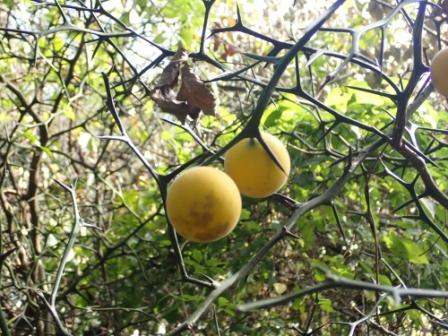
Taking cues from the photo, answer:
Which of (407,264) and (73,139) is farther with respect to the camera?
(73,139)

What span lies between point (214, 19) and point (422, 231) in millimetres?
1158

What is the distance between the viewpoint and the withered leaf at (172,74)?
99cm

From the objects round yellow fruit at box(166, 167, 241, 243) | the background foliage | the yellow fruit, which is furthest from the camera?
the background foliage

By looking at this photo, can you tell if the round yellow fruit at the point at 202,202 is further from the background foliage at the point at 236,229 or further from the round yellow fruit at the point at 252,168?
the background foliage at the point at 236,229

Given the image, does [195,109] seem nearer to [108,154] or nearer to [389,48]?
[108,154]

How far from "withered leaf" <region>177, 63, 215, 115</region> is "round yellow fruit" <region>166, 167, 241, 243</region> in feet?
0.71

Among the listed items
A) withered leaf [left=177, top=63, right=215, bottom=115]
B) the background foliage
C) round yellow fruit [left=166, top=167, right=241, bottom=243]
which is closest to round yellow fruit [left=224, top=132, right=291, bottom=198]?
round yellow fruit [left=166, top=167, right=241, bottom=243]

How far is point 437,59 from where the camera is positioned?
36.3 inches

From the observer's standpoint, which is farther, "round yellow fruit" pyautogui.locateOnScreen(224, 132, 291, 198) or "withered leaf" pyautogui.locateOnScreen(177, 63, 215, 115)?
"withered leaf" pyautogui.locateOnScreen(177, 63, 215, 115)

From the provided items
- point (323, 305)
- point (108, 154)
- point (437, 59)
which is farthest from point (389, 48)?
point (437, 59)

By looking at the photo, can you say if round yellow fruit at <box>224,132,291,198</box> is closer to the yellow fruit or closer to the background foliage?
the yellow fruit

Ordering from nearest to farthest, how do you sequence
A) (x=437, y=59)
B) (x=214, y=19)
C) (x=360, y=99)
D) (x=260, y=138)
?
(x=260, y=138) < (x=437, y=59) < (x=360, y=99) < (x=214, y=19)

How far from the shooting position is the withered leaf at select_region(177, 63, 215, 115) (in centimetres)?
98

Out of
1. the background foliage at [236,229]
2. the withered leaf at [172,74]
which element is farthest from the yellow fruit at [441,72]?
the withered leaf at [172,74]
